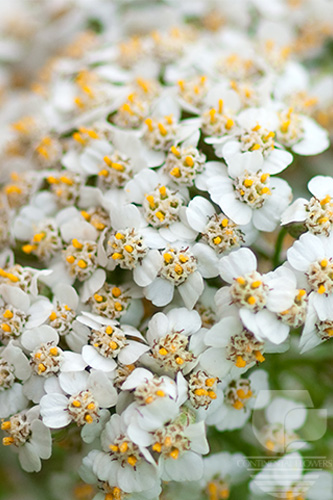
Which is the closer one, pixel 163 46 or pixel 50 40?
pixel 163 46

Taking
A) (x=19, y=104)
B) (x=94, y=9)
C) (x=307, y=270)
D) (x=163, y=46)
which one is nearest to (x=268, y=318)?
(x=307, y=270)

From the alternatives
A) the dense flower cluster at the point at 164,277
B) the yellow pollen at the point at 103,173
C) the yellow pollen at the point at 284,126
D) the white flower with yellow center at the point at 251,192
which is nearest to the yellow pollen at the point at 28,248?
the dense flower cluster at the point at 164,277

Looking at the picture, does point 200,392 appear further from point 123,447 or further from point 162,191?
point 162,191

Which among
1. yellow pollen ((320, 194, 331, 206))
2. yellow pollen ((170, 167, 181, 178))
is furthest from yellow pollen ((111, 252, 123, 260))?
yellow pollen ((320, 194, 331, 206))

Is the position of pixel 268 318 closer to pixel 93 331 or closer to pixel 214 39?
pixel 93 331

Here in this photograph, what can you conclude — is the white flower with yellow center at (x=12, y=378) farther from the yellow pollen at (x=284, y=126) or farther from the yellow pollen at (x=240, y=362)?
the yellow pollen at (x=284, y=126)
